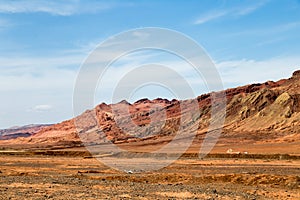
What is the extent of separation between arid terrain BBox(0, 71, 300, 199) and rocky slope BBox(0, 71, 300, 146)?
Answer: 301 millimetres

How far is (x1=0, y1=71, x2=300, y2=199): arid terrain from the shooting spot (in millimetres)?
25812

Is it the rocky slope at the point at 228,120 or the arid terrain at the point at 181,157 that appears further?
the rocky slope at the point at 228,120

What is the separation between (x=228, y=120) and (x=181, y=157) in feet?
194

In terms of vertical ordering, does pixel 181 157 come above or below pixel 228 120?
below

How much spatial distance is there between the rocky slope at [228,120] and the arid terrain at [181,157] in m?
0.30

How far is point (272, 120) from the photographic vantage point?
115m

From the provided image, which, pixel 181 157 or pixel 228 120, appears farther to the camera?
pixel 228 120

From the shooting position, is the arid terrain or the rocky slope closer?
the arid terrain

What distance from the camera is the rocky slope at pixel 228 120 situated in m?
110

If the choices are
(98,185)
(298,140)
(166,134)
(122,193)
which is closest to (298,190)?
(122,193)

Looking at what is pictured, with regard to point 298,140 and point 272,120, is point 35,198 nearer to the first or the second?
point 298,140

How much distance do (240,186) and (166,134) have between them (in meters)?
113

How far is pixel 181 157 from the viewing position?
240ft

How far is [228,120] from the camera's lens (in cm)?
12912
